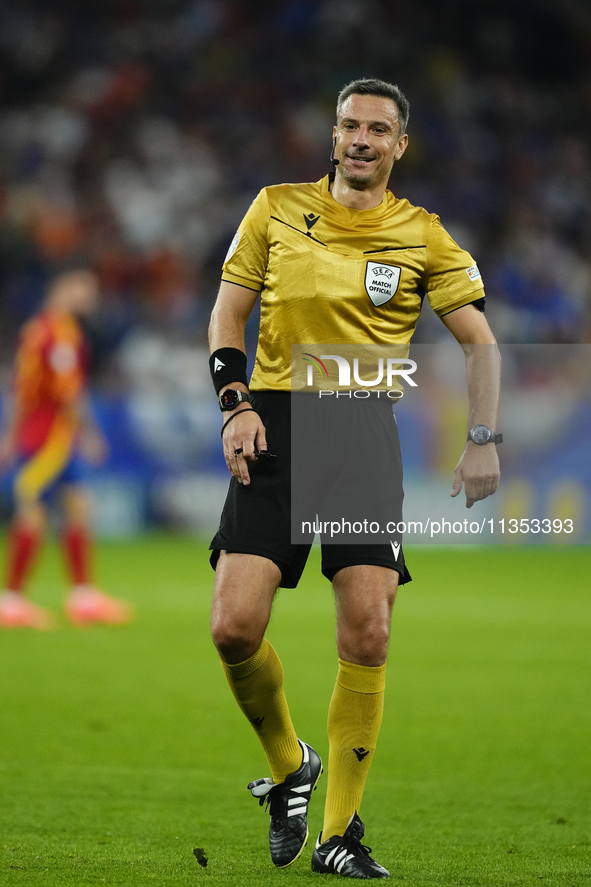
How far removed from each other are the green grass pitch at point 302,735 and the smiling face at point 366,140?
191 centimetres

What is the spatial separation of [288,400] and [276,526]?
37 centimetres

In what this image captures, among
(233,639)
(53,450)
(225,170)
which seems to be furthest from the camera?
(225,170)

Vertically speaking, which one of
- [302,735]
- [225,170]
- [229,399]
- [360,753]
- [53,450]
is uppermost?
[225,170]

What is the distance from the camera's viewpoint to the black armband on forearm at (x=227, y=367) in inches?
129

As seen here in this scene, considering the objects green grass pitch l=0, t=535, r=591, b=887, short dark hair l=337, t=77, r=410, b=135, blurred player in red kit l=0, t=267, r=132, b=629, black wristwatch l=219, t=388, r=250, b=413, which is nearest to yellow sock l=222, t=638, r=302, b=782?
green grass pitch l=0, t=535, r=591, b=887

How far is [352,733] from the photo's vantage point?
10.5ft

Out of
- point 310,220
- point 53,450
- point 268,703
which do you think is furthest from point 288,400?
point 53,450

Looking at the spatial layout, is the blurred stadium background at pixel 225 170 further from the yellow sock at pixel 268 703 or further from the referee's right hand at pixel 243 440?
the referee's right hand at pixel 243 440

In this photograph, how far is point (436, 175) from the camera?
54.7 ft

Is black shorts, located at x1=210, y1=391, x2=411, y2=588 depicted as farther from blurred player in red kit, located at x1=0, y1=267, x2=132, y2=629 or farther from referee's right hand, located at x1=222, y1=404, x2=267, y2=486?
blurred player in red kit, located at x1=0, y1=267, x2=132, y2=629

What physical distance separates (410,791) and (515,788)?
1.23 feet

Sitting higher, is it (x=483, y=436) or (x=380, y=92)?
(x=380, y=92)

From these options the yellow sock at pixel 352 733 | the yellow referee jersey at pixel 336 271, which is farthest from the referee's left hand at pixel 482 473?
the yellow sock at pixel 352 733

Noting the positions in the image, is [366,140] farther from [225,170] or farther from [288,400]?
[225,170]
